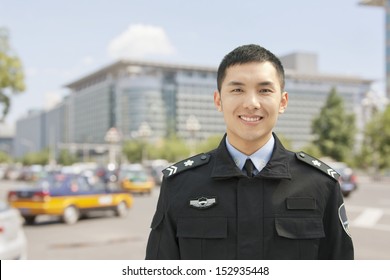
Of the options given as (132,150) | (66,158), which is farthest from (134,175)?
(66,158)

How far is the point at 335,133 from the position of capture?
4553 centimetres

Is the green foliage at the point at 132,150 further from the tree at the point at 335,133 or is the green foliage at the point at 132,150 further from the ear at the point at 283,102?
the ear at the point at 283,102

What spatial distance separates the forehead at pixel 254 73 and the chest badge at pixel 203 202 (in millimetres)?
391

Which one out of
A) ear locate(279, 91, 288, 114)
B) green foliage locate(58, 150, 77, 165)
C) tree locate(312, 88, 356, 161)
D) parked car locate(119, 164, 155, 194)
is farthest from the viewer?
green foliage locate(58, 150, 77, 165)

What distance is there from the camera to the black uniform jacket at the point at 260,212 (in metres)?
2.01

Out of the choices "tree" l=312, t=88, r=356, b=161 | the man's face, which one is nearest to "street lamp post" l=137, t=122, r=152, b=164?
"tree" l=312, t=88, r=356, b=161

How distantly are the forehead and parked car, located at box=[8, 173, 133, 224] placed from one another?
10385 mm

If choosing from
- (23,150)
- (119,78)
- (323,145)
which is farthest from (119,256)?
(23,150)

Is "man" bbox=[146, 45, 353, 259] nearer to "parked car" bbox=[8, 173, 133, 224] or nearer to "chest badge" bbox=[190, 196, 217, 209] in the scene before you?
"chest badge" bbox=[190, 196, 217, 209]

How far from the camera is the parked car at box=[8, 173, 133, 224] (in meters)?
12.0

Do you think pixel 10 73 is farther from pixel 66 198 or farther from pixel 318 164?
pixel 318 164

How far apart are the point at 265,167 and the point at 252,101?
216 mm

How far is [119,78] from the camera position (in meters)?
40.8

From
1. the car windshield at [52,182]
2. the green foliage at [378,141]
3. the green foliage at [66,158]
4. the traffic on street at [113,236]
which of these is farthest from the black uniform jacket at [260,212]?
the green foliage at [66,158]
